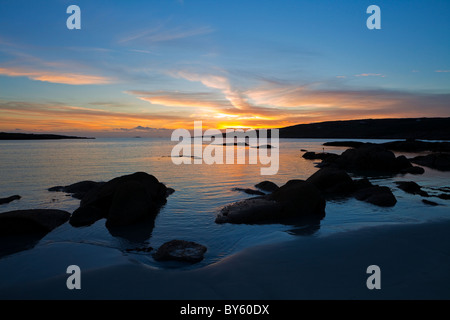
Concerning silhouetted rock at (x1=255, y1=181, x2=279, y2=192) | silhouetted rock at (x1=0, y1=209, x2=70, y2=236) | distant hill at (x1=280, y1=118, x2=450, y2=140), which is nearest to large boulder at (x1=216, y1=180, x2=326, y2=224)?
silhouetted rock at (x1=255, y1=181, x2=279, y2=192)

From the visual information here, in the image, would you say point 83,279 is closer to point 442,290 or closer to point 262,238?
point 262,238

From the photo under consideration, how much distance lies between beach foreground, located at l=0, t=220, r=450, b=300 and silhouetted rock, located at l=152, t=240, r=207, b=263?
23.9 inches

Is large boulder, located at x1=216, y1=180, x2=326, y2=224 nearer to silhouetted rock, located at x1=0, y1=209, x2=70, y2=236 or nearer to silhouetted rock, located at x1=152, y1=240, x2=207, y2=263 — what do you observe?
silhouetted rock, located at x1=152, y1=240, x2=207, y2=263

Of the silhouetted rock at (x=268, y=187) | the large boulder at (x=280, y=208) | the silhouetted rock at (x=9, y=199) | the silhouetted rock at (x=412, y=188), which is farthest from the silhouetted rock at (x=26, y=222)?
the silhouetted rock at (x=412, y=188)

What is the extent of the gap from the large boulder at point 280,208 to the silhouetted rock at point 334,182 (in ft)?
16.5

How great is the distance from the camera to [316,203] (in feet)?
39.3

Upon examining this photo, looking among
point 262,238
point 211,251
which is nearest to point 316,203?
point 262,238

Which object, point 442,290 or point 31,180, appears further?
point 31,180

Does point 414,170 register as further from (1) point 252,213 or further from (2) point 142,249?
(2) point 142,249

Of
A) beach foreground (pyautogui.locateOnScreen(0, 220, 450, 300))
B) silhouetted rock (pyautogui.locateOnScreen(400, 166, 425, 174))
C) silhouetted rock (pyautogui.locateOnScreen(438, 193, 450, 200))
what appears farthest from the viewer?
silhouetted rock (pyautogui.locateOnScreen(400, 166, 425, 174))

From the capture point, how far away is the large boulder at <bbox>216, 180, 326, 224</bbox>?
36.0 feet

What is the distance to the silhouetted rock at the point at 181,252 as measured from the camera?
7.15m
